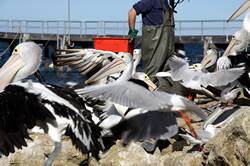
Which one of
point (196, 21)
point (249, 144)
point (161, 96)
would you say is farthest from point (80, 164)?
point (196, 21)

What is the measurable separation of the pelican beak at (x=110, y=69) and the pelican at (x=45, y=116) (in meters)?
1.82

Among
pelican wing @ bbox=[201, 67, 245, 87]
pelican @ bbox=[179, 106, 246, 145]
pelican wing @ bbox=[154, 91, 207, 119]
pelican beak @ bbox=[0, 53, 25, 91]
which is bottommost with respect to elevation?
pelican @ bbox=[179, 106, 246, 145]

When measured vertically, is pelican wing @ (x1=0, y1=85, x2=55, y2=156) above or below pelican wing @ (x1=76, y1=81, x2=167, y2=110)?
below

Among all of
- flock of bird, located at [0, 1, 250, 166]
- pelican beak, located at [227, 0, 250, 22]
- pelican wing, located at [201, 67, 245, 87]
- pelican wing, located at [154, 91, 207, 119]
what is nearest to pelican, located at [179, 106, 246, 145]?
flock of bird, located at [0, 1, 250, 166]

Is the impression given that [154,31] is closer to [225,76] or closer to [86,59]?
[86,59]

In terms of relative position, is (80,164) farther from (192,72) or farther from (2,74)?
(192,72)

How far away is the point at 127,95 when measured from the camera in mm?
4418

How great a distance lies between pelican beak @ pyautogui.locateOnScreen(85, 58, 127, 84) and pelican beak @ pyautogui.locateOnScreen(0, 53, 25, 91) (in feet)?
3.84

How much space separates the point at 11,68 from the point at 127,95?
1.55m

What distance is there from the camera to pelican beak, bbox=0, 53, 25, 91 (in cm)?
539

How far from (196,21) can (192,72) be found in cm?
1784

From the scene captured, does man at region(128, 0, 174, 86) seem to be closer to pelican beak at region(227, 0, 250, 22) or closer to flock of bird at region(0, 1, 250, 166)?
pelican beak at region(227, 0, 250, 22)

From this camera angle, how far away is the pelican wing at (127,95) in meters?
4.29

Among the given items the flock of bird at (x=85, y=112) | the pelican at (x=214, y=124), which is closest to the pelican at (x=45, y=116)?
the flock of bird at (x=85, y=112)
